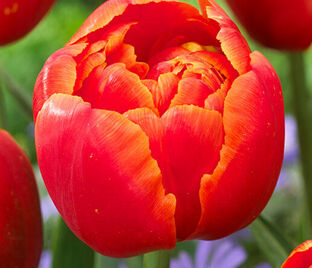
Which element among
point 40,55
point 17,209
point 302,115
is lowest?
point 40,55

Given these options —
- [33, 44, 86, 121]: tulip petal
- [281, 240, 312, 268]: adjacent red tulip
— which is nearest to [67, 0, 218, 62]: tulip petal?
[33, 44, 86, 121]: tulip petal

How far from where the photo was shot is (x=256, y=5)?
0.43 m

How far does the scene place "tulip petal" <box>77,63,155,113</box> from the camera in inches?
12.2

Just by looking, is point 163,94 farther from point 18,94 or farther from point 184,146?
point 18,94

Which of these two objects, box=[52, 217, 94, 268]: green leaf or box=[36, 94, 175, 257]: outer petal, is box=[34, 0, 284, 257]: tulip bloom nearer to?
box=[36, 94, 175, 257]: outer petal

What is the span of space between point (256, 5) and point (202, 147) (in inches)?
6.6

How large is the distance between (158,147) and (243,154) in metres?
0.04

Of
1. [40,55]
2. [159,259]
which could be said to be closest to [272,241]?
[159,259]

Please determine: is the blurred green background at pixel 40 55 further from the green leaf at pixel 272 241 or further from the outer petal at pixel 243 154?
the outer petal at pixel 243 154

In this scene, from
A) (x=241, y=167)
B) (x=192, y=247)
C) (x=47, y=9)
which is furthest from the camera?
(x=192, y=247)

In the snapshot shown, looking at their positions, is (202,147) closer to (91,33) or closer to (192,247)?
(91,33)

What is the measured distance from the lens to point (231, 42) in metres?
0.32

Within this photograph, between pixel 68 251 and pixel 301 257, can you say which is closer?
pixel 301 257

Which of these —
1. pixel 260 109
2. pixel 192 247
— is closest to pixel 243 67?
pixel 260 109
